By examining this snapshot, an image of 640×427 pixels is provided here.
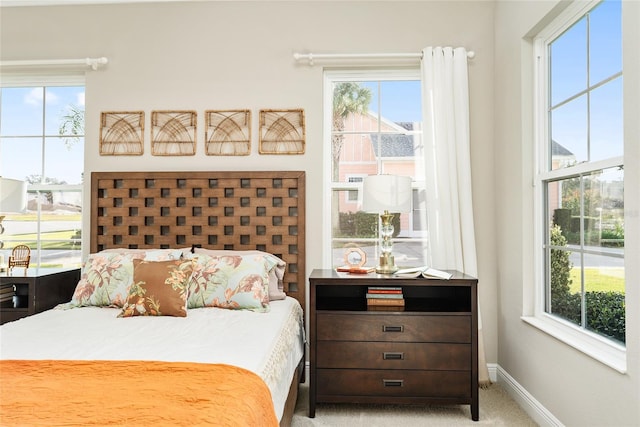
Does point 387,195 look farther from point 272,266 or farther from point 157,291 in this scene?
point 157,291

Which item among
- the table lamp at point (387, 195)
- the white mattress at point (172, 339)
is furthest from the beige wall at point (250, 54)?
the white mattress at point (172, 339)

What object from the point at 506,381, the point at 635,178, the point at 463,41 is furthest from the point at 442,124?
the point at 506,381

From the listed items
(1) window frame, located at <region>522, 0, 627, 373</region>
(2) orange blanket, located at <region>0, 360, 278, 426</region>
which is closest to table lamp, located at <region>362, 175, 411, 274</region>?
(1) window frame, located at <region>522, 0, 627, 373</region>

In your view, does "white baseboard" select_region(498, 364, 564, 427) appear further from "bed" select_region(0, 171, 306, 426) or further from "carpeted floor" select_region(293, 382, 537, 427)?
"bed" select_region(0, 171, 306, 426)

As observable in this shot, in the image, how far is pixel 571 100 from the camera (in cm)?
224

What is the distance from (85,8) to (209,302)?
8.05ft

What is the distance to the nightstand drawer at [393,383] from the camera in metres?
2.45

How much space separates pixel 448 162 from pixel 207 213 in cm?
171

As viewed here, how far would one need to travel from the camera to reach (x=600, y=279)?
1953mm

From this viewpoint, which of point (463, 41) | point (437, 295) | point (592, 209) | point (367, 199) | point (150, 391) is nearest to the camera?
point (150, 391)

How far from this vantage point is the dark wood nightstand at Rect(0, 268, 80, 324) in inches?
109

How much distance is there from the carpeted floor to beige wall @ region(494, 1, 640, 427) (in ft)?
0.58

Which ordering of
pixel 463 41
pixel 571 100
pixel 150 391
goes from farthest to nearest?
pixel 463 41 < pixel 571 100 < pixel 150 391

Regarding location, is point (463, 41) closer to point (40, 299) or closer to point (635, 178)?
point (635, 178)
